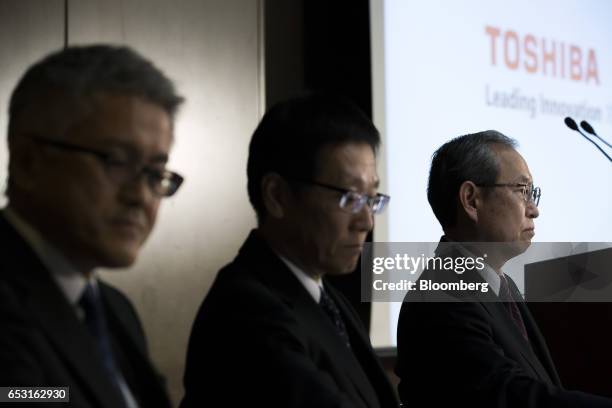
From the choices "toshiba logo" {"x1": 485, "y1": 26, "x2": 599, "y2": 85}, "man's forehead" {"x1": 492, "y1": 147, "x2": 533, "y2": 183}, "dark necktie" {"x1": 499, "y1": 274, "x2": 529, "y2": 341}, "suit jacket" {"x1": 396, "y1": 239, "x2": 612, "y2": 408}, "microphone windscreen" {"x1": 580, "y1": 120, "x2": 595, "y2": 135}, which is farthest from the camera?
"toshiba logo" {"x1": 485, "y1": 26, "x2": 599, "y2": 85}

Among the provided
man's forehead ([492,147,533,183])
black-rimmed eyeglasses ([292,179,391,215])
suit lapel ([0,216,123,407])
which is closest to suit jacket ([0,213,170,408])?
suit lapel ([0,216,123,407])

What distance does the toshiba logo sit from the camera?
13.8 ft

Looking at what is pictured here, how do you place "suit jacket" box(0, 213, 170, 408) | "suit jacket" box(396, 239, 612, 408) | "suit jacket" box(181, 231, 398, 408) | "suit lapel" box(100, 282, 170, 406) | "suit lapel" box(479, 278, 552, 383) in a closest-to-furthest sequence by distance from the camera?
"suit jacket" box(0, 213, 170, 408), "suit lapel" box(100, 282, 170, 406), "suit jacket" box(181, 231, 398, 408), "suit jacket" box(396, 239, 612, 408), "suit lapel" box(479, 278, 552, 383)

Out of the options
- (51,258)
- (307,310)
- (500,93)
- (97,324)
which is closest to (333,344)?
(307,310)

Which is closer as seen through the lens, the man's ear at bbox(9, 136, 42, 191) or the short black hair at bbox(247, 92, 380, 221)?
the man's ear at bbox(9, 136, 42, 191)

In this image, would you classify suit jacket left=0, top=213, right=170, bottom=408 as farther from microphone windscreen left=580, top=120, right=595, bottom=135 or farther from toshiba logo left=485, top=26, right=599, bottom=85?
toshiba logo left=485, top=26, right=599, bottom=85

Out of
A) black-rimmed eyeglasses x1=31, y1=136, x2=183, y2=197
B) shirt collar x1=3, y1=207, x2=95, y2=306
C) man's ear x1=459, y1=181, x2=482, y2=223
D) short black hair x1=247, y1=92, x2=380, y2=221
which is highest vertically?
short black hair x1=247, y1=92, x2=380, y2=221

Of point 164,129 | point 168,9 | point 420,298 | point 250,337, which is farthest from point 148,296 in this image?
point 164,129

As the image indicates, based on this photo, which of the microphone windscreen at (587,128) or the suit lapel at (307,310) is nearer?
the suit lapel at (307,310)

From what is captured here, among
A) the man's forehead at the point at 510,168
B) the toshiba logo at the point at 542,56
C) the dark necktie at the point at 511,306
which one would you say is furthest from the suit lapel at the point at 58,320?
the toshiba logo at the point at 542,56

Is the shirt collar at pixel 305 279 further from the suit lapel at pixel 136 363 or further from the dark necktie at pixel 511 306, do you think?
the dark necktie at pixel 511 306

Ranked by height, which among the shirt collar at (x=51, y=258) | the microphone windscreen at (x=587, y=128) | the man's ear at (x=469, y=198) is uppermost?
the microphone windscreen at (x=587, y=128)

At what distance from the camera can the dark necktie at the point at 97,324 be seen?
131 cm

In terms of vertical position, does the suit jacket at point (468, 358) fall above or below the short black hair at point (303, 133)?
below
